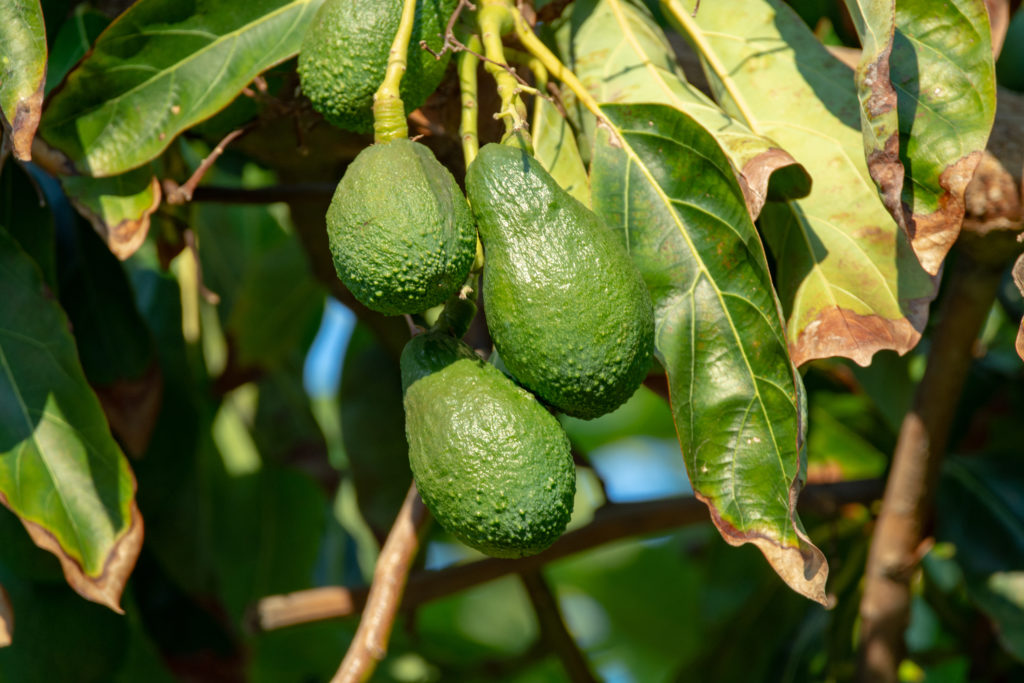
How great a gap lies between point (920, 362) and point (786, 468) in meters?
1.28

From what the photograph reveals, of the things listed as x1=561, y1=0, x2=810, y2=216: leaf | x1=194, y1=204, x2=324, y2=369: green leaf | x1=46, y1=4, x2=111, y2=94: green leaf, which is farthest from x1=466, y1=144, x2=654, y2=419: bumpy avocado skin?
x1=194, y1=204, x2=324, y2=369: green leaf

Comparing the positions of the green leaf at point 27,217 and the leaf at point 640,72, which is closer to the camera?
the leaf at point 640,72

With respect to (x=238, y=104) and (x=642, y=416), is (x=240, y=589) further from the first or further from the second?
(x=642, y=416)

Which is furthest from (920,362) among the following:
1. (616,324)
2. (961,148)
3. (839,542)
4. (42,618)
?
(42,618)

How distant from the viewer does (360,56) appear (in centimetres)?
101

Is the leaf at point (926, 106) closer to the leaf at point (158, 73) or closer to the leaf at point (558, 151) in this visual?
the leaf at point (558, 151)

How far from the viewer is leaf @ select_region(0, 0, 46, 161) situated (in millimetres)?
994

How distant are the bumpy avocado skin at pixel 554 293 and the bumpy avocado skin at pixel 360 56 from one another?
16 cm

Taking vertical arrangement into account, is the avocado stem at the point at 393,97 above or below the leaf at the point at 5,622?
above

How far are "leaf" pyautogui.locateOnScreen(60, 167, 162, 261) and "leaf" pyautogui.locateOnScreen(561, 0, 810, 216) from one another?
1.74 feet

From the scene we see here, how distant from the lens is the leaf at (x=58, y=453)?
1209 millimetres

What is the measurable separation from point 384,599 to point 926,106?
809mm

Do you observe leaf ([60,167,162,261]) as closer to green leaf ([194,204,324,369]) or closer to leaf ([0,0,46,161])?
leaf ([0,0,46,161])

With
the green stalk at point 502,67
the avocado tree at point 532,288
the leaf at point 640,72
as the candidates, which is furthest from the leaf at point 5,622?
the leaf at point 640,72
